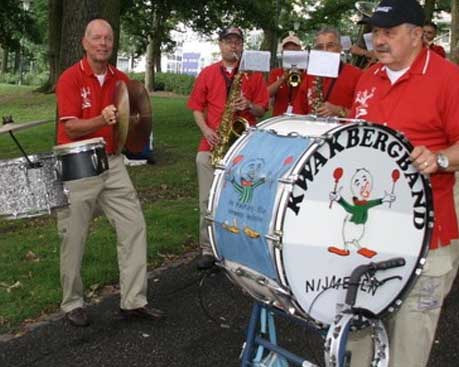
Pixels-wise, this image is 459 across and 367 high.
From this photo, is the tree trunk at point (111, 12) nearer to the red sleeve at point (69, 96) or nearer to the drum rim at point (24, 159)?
the red sleeve at point (69, 96)

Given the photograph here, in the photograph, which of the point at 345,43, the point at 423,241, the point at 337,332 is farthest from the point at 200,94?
the point at 337,332

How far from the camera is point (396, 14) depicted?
10.2ft

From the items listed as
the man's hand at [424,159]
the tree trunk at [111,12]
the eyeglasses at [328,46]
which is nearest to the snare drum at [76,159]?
the man's hand at [424,159]

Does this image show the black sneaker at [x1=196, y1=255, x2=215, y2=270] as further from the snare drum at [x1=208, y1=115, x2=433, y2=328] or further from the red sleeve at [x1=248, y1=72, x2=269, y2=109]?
the snare drum at [x1=208, y1=115, x2=433, y2=328]

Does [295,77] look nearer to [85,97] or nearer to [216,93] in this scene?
[216,93]

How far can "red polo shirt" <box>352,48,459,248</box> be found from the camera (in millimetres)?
3084

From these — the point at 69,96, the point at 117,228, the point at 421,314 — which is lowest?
the point at 117,228

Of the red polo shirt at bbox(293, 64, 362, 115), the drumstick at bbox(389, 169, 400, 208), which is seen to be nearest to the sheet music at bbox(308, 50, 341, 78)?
the drumstick at bbox(389, 169, 400, 208)

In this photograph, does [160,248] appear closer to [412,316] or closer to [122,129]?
[122,129]

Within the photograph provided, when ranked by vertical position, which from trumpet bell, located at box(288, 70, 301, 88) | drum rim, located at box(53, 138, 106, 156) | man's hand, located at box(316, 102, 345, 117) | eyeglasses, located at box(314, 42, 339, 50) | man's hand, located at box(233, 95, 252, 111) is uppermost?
eyeglasses, located at box(314, 42, 339, 50)

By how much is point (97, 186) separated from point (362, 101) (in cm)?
214

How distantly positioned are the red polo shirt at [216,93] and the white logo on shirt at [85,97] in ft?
5.36

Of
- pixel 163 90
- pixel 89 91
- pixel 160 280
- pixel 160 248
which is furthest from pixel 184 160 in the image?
pixel 163 90

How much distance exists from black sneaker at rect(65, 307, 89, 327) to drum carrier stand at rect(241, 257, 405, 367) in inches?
67.8
